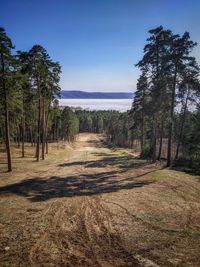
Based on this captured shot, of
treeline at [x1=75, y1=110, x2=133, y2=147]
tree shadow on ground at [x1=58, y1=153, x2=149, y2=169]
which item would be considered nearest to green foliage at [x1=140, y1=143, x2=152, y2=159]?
tree shadow on ground at [x1=58, y1=153, x2=149, y2=169]

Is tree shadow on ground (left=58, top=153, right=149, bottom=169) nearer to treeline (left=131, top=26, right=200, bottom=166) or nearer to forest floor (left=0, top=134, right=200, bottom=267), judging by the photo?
treeline (left=131, top=26, right=200, bottom=166)

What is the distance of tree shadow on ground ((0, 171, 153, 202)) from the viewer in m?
14.1

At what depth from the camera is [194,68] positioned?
21547 mm

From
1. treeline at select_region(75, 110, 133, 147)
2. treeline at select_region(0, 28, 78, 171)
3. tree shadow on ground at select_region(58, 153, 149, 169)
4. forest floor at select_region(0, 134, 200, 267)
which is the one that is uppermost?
treeline at select_region(0, 28, 78, 171)

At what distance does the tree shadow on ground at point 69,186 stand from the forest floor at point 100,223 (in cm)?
6

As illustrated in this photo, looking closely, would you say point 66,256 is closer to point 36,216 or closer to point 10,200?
point 36,216

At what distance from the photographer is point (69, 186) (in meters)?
15.9

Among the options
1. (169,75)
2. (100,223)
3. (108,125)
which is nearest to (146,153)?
(169,75)

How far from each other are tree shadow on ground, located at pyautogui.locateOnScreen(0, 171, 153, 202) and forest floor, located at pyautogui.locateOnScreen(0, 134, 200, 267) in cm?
6

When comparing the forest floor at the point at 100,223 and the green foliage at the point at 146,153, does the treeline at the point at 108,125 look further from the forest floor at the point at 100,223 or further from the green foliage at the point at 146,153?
the forest floor at the point at 100,223

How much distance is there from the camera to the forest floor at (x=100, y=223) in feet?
23.4

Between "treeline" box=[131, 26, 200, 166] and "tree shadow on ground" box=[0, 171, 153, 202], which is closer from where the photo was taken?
"tree shadow on ground" box=[0, 171, 153, 202]

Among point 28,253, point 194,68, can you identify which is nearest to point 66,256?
point 28,253

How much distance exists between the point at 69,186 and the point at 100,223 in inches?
261
